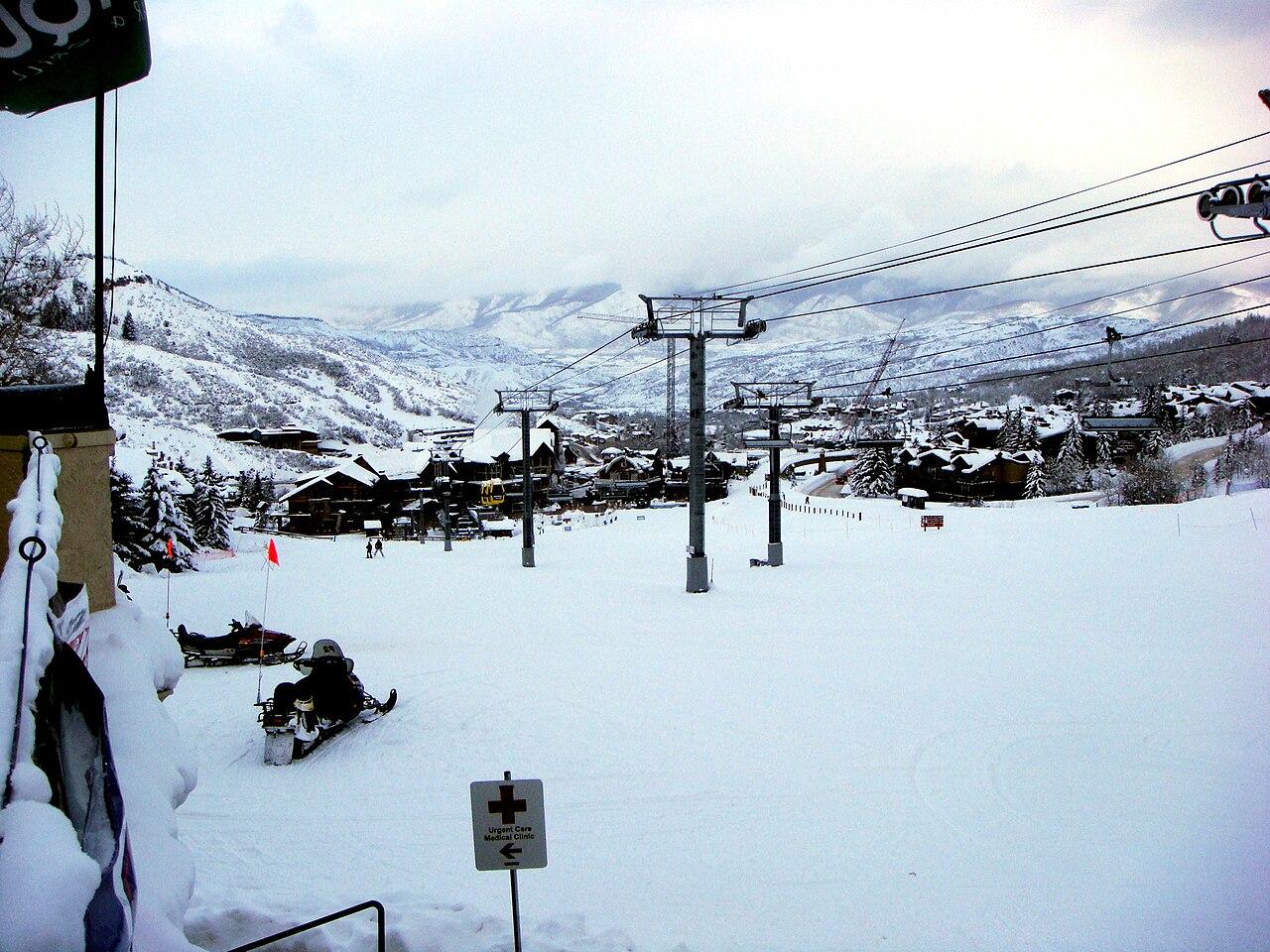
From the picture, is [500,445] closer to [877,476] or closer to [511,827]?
[877,476]

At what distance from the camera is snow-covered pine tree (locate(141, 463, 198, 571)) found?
105 feet

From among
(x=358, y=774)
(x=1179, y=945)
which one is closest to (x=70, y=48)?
(x=358, y=774)

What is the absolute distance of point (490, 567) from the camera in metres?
26.9

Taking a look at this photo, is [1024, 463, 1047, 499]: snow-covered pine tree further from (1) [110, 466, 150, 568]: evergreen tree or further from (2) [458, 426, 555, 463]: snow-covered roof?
(1) [110, 466, 150, 568]: evergreen tree

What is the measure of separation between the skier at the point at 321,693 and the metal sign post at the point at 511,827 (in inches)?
196

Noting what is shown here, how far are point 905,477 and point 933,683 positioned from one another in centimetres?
6600

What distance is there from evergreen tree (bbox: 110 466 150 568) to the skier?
2458 centimetres

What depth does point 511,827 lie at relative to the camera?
496cm

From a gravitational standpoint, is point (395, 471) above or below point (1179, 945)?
above

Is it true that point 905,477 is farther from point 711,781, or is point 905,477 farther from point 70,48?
point 70,48

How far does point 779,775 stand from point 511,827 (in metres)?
4.13

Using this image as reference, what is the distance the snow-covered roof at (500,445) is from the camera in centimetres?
7788

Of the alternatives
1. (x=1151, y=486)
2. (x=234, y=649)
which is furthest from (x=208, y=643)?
(x=1151, y=486)

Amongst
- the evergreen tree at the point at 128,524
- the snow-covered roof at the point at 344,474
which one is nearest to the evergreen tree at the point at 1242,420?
the evergreen tree at the point at 128,524
